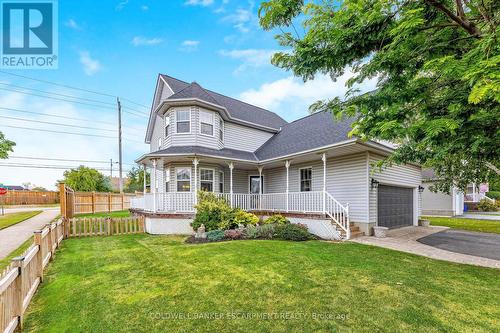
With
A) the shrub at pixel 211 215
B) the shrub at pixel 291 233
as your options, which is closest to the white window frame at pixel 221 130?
the shrub at pixel 211 215

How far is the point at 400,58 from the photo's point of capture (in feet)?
15.2

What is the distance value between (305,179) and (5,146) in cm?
2510

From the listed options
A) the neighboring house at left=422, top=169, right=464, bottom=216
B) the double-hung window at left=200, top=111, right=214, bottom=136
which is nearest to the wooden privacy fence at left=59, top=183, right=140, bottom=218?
the double-hung window at left=200, top=111, right=214, bottom=136

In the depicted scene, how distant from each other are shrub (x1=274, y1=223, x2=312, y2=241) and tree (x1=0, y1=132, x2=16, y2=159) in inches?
964

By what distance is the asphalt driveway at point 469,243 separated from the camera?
7.54 meters

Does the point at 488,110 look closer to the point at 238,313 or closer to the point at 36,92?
the point at 238,313

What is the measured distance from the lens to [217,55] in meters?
16.9

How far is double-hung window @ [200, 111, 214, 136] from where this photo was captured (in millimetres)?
12867

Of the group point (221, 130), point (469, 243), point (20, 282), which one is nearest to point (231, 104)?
point (221, 130)

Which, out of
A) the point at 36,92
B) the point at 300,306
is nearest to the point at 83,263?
the point at 300,306

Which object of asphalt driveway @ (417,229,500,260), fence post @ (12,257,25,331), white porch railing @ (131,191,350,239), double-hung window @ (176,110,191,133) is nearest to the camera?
fence post @ (12,257,25,331)

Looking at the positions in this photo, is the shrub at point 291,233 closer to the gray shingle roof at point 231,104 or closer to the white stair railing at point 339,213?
the white stair railing at point 339,213

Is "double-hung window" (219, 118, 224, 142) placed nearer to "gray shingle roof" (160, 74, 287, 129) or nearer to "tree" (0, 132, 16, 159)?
"gray shingle roof" (160, 74, 287, 129)

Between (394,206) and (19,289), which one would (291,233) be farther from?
(19,289)
